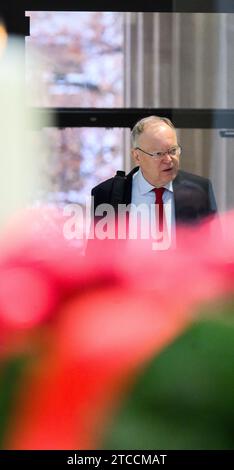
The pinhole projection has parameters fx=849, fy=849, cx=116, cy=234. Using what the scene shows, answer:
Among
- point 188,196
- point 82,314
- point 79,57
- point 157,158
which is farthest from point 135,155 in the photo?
point 82,314

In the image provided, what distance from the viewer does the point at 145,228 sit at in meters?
2.78

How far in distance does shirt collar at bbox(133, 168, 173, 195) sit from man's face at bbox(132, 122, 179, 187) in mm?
10

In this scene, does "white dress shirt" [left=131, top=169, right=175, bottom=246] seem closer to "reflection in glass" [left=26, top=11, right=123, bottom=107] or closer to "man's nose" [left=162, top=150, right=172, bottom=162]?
"man's nose" [left=162, top=150, right=172, bottom=162]

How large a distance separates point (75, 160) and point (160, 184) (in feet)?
1.04

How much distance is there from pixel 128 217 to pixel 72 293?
32 centimetres

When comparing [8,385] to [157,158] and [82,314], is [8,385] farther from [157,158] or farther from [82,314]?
[157,158]

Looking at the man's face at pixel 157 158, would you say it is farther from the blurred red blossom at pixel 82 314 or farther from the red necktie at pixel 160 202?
the blurred red blossom at pixel 82 314

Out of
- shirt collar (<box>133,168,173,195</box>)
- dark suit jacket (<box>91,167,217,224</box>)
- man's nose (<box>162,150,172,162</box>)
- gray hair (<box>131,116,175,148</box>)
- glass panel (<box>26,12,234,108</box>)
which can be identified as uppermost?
glass panel (<box>26,12,234,108</box>)

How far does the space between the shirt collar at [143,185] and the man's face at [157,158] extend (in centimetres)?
1

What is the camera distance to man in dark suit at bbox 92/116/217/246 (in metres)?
2.71

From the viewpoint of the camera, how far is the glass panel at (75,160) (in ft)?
8.70

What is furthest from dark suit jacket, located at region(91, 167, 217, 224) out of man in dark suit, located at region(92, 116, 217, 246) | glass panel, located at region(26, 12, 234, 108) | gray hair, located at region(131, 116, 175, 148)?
glass panel, located at region(26, 12, 234, 108)

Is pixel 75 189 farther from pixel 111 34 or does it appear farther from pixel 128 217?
pixel 111 34

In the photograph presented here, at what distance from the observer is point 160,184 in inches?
112
